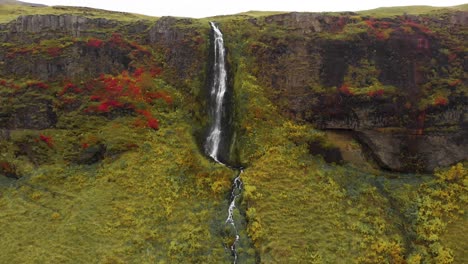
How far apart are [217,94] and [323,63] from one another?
1122 centimetres

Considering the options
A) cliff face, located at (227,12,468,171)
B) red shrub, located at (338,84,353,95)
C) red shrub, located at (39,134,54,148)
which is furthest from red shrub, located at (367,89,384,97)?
red shrub, located at (39,134,54,148)

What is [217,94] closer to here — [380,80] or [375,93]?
[375,93]

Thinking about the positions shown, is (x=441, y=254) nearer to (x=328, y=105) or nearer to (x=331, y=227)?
(x=331, y=227)

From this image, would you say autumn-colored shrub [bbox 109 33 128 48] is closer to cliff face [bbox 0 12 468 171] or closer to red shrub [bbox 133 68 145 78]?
cliff face [bbox 0 12 468 171]

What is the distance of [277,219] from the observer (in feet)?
97.1

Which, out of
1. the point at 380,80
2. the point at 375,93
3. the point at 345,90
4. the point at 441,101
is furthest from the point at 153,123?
the point at 441,101

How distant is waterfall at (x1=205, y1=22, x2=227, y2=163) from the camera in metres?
37.6

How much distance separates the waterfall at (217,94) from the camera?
123 ft

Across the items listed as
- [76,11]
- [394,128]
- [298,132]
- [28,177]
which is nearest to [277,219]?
[298,132]

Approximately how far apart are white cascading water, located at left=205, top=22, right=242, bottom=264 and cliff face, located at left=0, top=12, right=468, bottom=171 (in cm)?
125

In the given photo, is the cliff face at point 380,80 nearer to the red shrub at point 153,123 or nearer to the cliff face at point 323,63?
the cliff face at point 323,63

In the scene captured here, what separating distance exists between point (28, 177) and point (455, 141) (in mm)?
37652

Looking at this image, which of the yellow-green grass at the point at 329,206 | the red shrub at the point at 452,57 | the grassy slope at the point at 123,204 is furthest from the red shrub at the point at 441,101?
the grassy slope at the point at 123,204

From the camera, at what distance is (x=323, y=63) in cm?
4012
